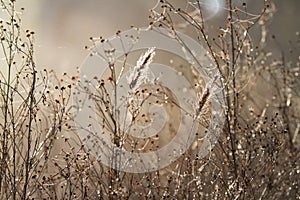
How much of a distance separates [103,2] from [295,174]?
2554 millimetres

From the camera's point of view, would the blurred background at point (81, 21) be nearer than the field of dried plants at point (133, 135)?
No

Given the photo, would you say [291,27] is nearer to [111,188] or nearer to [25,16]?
[25,16]

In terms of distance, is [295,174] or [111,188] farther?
[295,174]

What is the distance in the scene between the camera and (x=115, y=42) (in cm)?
274

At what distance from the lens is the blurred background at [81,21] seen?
3.65m

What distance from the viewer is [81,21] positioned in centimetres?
440

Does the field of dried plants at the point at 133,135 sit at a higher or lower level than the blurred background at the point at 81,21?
lower

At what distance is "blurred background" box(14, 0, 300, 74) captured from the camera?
365 cm

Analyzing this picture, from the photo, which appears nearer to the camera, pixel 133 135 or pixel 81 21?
pixel 133 135

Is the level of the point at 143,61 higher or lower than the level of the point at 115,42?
lower

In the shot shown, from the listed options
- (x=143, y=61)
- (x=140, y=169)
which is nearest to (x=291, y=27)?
(x=140, y=169)

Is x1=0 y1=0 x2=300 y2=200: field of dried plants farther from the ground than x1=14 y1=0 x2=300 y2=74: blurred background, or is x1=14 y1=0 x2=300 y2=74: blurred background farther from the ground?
x1=14 y1=0 x2=300 y2=74: blurred background

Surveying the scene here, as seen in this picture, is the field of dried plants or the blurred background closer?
the field of dried plants

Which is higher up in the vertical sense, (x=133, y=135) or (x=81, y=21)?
(x=81, y=21)
